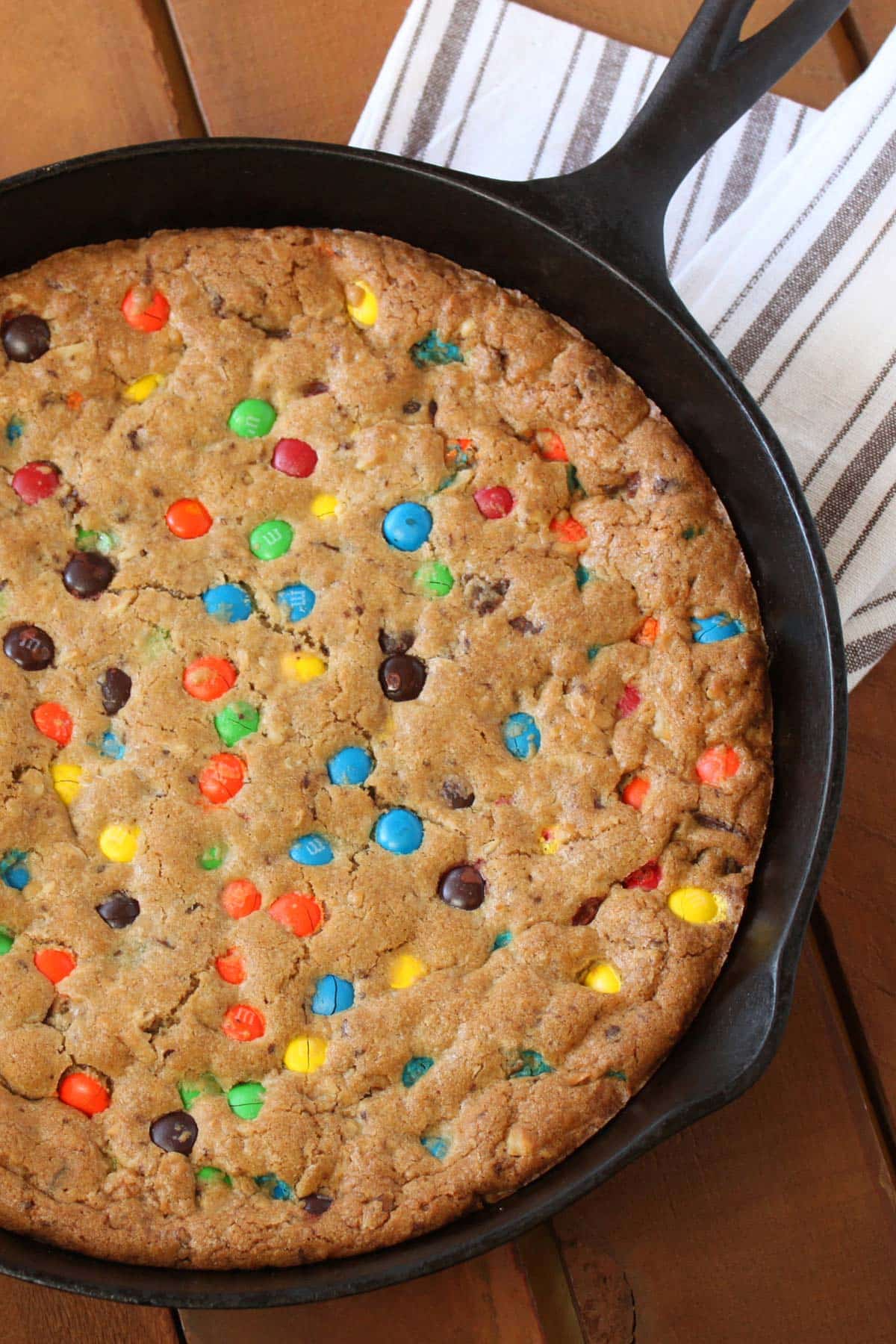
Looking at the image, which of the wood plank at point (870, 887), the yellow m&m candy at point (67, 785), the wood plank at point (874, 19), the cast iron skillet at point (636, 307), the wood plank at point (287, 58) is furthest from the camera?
the wood plank at point (874, 19)

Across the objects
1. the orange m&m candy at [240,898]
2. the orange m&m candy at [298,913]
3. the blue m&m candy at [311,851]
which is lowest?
the orange m&m candy at [240,898]

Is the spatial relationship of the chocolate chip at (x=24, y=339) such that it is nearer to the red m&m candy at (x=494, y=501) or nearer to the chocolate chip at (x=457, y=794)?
the red m&m candy at (x=494, y=501)

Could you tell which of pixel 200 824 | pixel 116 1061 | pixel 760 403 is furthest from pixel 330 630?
pixel 760 403

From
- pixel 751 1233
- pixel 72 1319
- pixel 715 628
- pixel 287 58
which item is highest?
pixel 287 58

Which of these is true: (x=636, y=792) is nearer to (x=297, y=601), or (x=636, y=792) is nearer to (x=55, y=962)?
(x=297, y=601)

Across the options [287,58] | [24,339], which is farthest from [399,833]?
[287,58]

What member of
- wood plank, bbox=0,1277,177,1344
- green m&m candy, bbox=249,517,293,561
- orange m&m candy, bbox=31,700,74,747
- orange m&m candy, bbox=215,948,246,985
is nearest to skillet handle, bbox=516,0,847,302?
green m&m candy, bbox=249,517,293,561

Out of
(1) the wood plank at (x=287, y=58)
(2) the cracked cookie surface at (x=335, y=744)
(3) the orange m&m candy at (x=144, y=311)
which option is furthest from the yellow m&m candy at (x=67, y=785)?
(1) the wood plank at (x=287, y=58)
